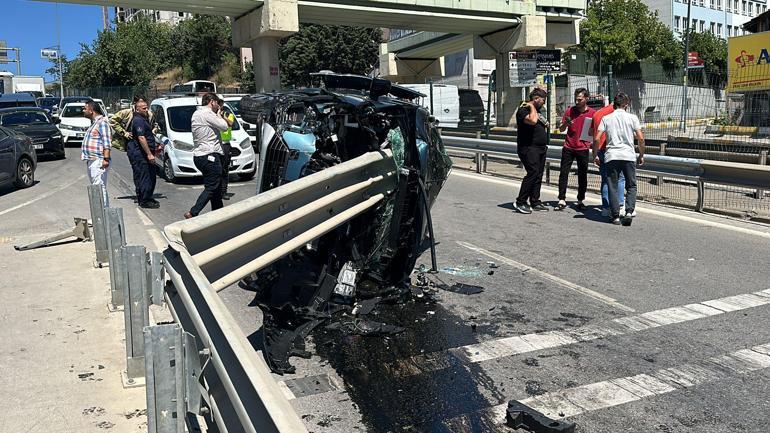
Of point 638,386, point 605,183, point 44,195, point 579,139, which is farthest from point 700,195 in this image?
point 44,195

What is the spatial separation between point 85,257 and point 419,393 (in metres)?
5.34

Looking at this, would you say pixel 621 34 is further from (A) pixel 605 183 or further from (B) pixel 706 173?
(A) pixel 605 183

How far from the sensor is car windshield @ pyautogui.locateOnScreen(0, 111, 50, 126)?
2094cm

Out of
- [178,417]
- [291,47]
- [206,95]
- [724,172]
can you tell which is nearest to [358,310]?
[178,417]

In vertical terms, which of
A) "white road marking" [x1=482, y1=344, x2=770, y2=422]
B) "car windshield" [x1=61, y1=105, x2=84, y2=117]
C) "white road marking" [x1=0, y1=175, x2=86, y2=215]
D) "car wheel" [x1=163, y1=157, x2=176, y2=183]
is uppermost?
"car windshield" [x1=61, y1=105, x2=84, y2=117]

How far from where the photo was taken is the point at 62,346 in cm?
500

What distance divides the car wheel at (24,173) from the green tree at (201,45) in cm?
5853

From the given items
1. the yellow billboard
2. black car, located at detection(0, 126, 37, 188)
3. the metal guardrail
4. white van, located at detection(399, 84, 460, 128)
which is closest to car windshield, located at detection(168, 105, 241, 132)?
black car, located at detection(0, 126, 37, 188)

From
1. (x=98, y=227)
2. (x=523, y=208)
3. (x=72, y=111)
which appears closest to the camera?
(x=98, y=227)

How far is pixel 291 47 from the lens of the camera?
57.5 m

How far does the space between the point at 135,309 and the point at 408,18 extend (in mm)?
27087

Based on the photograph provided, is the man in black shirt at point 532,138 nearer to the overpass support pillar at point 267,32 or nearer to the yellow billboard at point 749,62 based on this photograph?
the yellow billboard at point 749,62

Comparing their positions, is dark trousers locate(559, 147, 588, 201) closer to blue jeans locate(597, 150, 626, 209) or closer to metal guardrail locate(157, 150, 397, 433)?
blue jeans locate(597, 150, 626, 209)

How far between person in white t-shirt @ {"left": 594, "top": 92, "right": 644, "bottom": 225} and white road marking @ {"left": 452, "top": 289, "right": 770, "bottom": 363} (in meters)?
3.46
